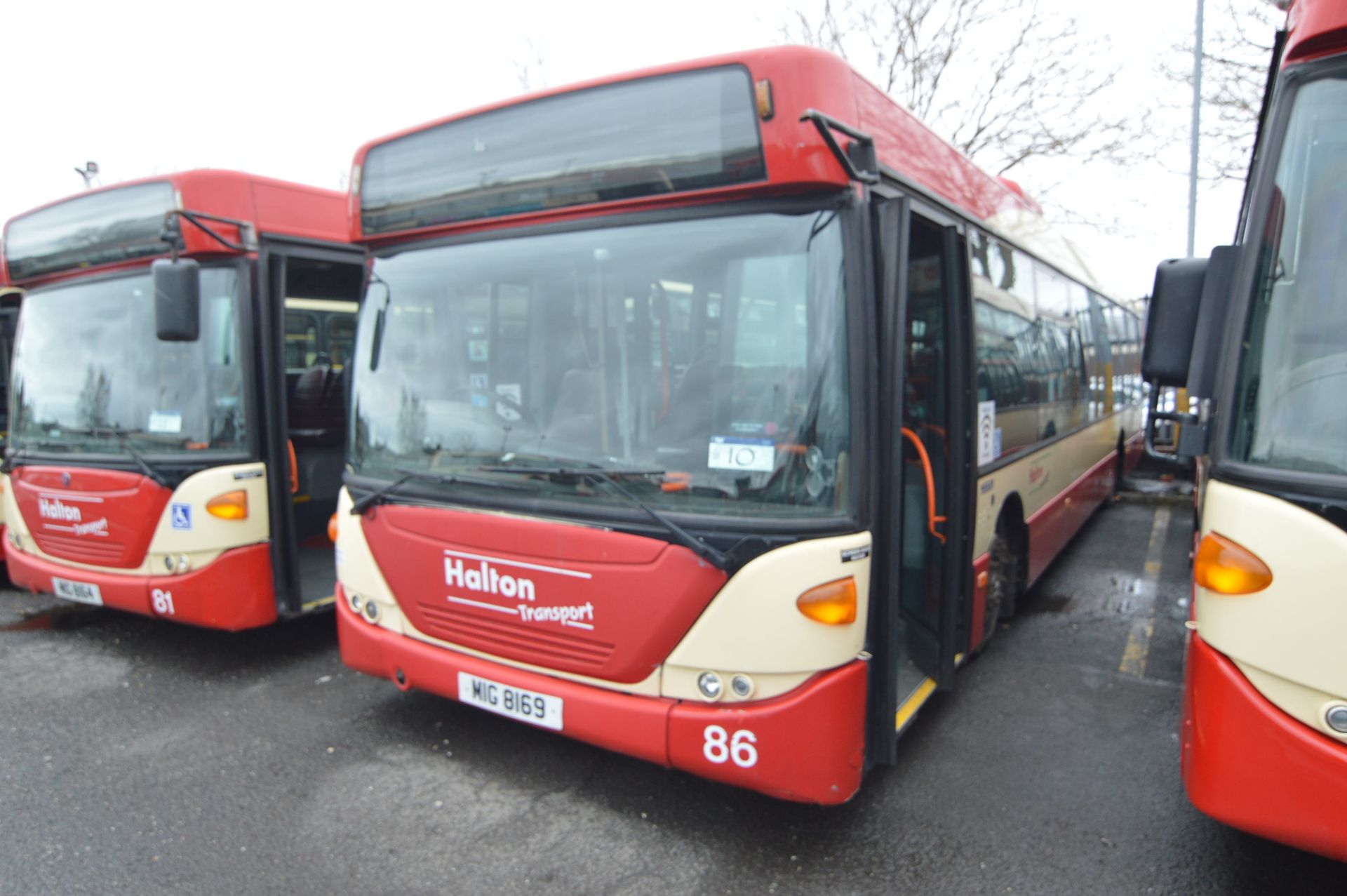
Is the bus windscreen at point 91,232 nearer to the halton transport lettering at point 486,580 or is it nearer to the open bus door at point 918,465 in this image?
the halton transport lettering at point 486,580

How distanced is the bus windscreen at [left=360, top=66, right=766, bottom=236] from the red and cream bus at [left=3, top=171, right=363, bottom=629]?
4.68 feet

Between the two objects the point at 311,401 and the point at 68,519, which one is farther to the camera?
the point at 311,401

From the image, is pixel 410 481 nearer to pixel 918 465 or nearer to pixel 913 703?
pixel 913 703

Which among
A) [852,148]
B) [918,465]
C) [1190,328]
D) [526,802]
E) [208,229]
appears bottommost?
[526,802]

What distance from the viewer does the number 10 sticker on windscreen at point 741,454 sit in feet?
10.1

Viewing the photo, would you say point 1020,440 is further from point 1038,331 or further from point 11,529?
point 11,529

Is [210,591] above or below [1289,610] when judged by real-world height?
below

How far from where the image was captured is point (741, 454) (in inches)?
122

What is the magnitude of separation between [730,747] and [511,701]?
3.11 ft

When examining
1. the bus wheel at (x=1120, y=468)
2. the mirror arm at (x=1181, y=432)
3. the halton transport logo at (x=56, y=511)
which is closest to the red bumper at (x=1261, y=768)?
the mirror arm at (x=1181, y=432)

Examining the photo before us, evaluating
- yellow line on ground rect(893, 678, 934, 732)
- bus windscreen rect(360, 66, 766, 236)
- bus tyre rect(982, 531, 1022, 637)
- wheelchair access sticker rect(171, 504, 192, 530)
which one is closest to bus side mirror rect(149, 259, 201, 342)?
wheelchair access sticker rect(171, 504, 192, 530)

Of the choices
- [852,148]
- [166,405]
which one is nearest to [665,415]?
[852,148]

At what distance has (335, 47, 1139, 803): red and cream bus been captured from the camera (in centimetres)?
302

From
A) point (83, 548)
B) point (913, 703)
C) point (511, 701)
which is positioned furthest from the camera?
point (83, 548)
